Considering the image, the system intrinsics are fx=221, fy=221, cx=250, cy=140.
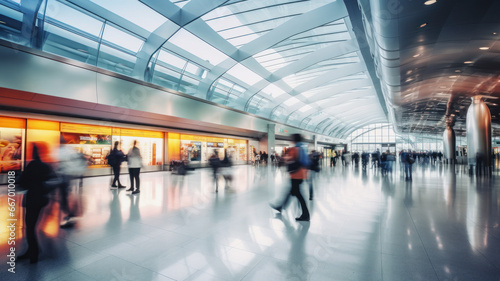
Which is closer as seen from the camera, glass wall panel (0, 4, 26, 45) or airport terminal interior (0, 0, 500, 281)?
airport terminal interior (0, 0, 500, 281)

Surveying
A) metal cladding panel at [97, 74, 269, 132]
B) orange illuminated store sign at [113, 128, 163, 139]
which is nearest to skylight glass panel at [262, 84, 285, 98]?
metal cladding panel at [97, 74, 269, 132]

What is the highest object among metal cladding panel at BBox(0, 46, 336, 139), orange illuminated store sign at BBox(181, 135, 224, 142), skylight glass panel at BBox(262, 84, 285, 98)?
skylight glass panel at BBox(262, 84, 285, 98)

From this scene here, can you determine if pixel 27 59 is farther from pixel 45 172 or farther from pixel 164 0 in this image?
pixel 45 172

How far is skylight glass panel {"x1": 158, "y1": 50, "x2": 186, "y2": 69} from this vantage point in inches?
495

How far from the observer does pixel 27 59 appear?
830cm

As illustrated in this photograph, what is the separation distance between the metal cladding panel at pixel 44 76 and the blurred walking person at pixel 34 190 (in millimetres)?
7632

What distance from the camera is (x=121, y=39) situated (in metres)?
10.8

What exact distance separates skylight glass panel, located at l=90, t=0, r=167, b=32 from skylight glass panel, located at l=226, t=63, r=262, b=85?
21.7ft

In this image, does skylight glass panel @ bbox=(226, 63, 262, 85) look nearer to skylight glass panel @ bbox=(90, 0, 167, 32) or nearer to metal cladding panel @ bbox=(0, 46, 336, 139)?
metal cladding panel @ bbox=(0, 46, 336, 139)

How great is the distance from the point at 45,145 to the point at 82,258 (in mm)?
1745

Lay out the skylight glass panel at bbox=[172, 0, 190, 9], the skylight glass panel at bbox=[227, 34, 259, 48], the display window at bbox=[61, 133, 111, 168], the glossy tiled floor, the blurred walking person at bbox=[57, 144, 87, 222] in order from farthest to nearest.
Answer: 1. the skylight glass panel at bbox=[227, 34, 259, 48]
2. the display window at bbox=[61, 133, 111, 168]
3. the skylight glass panel at bbox=[172, 0, 190, 9]
4. the blurred walking person at bbox=[57, 144, 87, 222]
5. the glossy tiled floor

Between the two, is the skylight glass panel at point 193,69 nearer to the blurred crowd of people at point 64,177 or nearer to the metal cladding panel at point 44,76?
the metal cladding panel at point 44,76

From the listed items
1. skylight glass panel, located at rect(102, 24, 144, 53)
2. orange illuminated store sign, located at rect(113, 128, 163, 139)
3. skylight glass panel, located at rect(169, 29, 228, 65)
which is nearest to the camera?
skylight glass panel, located at rect(102, 24, 144, 53)

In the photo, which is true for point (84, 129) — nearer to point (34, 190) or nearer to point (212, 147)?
point (212, 147)
